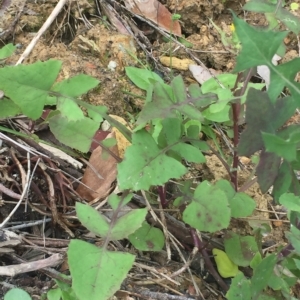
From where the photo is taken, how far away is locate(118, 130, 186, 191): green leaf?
1270 millimetres

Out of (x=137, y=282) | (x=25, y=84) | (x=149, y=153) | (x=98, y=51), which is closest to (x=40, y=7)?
(x=98, y=51)

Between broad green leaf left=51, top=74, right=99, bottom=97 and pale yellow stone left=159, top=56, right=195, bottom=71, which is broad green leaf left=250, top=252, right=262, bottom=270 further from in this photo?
pale yellow stone left=159, top=56, right=195, bottom=71

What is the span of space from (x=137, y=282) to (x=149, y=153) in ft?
1.37

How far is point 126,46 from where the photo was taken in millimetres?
2143

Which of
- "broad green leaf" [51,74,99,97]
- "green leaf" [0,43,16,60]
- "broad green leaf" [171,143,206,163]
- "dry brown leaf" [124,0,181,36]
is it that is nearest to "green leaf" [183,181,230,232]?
"broad green leaf" [171,143,206,163]

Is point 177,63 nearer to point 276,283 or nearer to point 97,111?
point 97,111

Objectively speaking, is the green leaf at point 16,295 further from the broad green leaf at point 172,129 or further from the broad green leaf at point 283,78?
the broad green leaf at point 283,78

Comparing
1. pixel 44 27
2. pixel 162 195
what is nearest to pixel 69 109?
pixel 162 195

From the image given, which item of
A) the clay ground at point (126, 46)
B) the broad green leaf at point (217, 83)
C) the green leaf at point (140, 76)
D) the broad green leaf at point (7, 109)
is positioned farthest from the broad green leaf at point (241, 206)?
the broad green leaf at point (7, 109)

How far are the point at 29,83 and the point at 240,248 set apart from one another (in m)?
0.81

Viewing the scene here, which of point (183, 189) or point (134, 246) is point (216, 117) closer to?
point (183, 189)

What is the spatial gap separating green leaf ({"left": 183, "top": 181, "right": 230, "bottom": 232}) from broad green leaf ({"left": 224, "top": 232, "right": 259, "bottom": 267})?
0.24 m

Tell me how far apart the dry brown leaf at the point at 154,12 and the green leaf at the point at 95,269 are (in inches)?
54.4

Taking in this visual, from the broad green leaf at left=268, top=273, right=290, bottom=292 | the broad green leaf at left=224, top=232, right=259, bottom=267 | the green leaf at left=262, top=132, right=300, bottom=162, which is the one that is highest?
the green leaf at left=262, top=132, right=300, bottom=162
